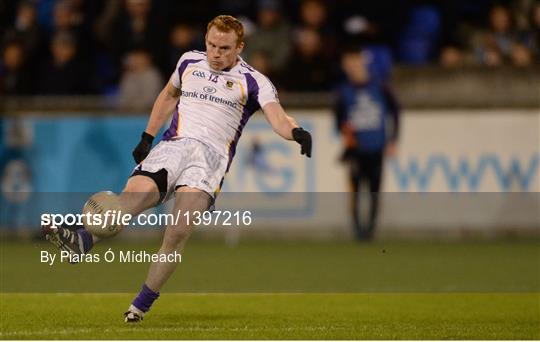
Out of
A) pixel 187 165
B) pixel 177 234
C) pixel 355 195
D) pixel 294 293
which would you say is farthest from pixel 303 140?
pixel 355 195

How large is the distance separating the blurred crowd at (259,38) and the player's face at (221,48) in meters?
9.23

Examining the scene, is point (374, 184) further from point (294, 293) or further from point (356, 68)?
point (294, 293)

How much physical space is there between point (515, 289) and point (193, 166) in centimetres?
465

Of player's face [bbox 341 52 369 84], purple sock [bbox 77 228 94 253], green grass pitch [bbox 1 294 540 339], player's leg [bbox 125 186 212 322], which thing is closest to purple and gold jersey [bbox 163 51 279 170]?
player's leg [bbox 125 186 212 322]

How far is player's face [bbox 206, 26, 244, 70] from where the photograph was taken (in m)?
10.7

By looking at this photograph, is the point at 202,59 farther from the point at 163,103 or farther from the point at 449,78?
the point at 449,78

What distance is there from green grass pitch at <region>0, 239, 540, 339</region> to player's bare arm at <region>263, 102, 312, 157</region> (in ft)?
4.55

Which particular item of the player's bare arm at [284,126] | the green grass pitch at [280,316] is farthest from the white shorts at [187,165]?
the green grass pitch at [280,316]

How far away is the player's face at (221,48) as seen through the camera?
35.2 ft

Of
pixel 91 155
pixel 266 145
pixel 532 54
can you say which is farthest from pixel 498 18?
pixel 91 155

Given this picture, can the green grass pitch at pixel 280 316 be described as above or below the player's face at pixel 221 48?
below

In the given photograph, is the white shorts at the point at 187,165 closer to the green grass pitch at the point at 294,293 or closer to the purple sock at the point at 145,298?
the purple sock at the point at 145,298

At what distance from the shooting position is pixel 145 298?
10.7m

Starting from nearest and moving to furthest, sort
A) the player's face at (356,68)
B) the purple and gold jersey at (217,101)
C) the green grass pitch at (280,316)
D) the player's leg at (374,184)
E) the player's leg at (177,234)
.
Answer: the green grass pitch at (280,316)
the player's leg at (177,234)
the purple and gold jersey at (217,101)
the player's leg at (374,184)
the player's face at (356,68)
